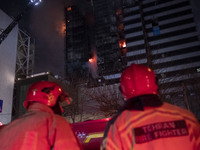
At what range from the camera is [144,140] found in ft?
4.85

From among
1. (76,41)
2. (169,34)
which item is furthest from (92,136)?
(76,41)

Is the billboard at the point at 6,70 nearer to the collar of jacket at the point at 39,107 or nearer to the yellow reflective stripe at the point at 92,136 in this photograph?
the yellow reflective stripe at the point at 92,136

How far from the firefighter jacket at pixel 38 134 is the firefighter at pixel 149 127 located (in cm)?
41

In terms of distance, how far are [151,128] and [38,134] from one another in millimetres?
1041

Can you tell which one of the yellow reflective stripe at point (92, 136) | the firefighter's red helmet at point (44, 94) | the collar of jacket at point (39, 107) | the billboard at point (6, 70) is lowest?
the yellow reflective stripe at point (92, 136)

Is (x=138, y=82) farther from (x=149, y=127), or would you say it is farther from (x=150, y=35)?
(x=150, y=35)

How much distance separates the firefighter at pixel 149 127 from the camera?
1.47m

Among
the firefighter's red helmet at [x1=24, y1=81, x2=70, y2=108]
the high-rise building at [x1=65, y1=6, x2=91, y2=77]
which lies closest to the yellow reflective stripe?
the firefighter's red helmet at [x1=24, y1=81, x2=70, y2=108]

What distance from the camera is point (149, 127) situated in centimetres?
150

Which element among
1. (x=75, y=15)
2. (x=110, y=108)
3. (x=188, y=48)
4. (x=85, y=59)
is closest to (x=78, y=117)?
(x=110, y=108)

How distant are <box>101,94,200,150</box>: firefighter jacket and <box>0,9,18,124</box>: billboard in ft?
82.6

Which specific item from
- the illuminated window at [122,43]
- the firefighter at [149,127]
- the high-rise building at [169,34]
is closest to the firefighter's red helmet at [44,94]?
the firefighter at [149,127]

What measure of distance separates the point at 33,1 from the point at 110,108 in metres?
17.4

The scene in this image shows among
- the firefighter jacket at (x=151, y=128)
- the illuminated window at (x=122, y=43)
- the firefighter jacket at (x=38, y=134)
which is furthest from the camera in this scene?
the illuminated window at (x=122, y=43)
